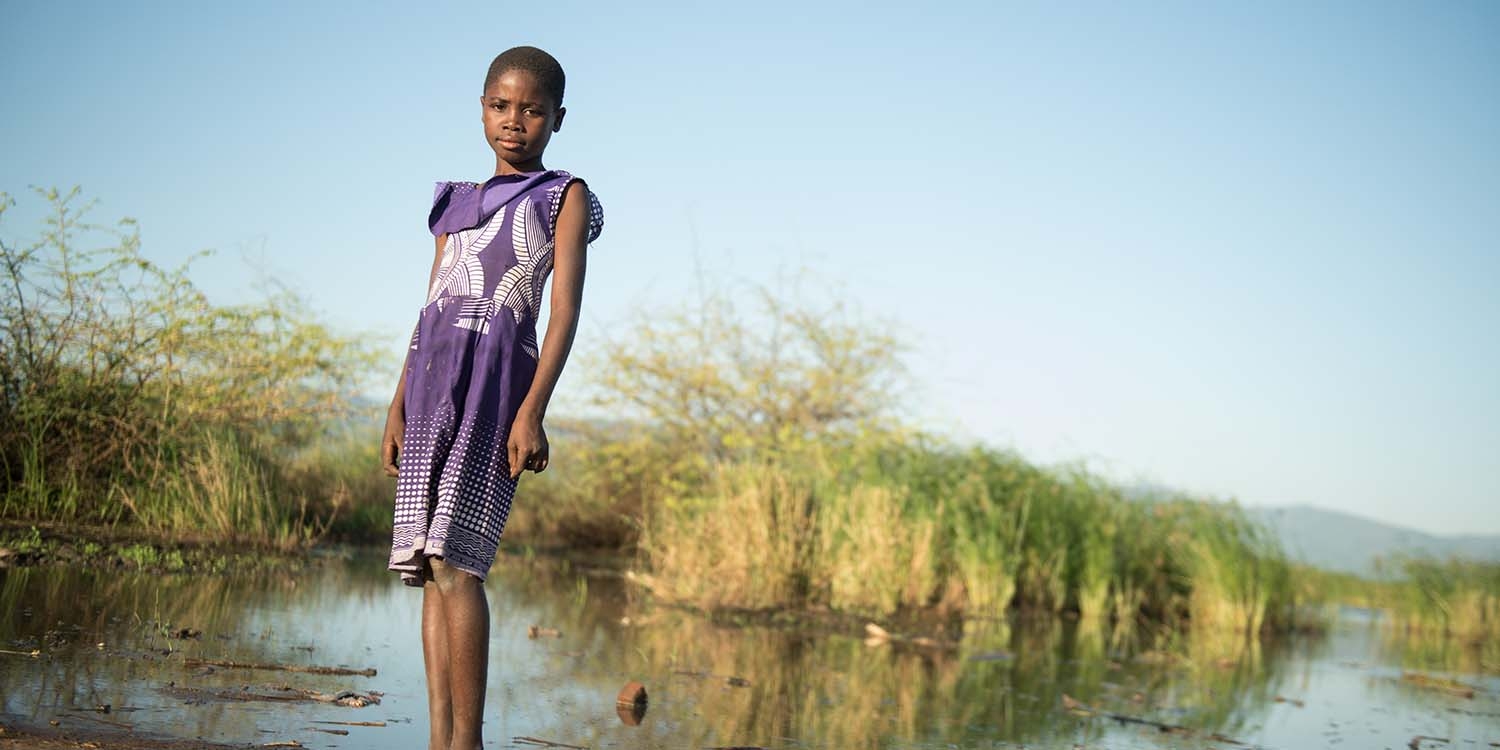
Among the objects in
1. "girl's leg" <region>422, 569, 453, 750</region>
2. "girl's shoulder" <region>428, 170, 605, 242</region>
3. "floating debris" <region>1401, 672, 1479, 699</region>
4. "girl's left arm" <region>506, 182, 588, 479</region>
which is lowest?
"floating debris" <region>1401, 672, 1479, 699</region>

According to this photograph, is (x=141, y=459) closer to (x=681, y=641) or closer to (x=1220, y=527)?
(x=681, y=641)

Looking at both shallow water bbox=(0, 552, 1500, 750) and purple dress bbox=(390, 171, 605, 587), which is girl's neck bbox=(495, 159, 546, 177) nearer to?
purple dress bbox=(390, 171, 605, 587)

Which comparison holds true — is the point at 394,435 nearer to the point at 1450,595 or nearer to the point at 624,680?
the point at 624,680

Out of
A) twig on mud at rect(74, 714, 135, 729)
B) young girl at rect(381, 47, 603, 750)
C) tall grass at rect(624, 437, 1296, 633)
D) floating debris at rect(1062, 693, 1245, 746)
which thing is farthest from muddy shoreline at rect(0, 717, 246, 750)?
tall grass at rect(624, 437, 1296, 633)

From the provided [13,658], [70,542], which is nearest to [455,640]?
[13,658]

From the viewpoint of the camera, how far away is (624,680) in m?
5.60

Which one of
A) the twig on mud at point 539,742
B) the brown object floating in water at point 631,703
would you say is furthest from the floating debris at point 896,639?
the twig on mud at point 539,742

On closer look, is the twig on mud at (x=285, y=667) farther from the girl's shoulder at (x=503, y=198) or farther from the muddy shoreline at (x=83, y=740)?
the girl's shoulder at (x=503, y=198)

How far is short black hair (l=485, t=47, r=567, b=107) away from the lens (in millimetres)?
3539

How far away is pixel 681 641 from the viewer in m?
7.47

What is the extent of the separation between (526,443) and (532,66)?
108cm

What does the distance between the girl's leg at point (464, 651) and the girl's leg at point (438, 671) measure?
0.04m

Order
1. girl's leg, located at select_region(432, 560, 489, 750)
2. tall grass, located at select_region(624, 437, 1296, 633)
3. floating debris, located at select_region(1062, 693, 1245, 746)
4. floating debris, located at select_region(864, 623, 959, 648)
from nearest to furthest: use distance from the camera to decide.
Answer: girl's leg, located at select_region(432, 560, 489, 750), floating debris, located at select_region(1062, 693, 1245, 746), floating debris, located at select_region(864, 623, 959, 648), tall grass, located at select_region(624, 437, 1296, 633)

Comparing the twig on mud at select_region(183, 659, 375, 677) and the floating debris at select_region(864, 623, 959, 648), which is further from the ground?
the twig on mud at select_region(183, 659, 375, 677)
